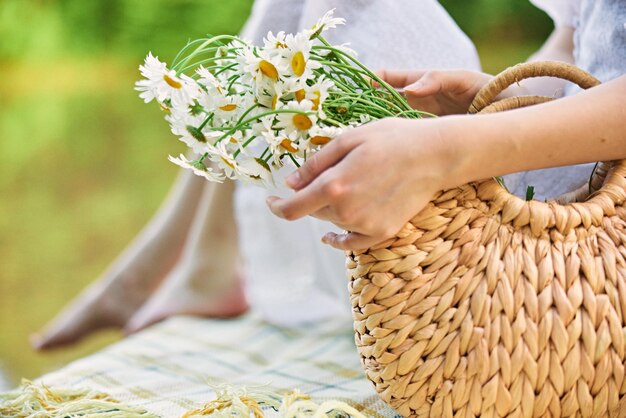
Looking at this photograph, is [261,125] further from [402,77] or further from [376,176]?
[402,77]

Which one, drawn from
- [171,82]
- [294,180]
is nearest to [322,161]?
[294,180]

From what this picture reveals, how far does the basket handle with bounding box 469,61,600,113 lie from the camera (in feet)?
2.04

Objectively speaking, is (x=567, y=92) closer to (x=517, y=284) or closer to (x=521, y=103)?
(x=521, y=103)

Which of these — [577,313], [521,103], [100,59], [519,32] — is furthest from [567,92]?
[100,59]

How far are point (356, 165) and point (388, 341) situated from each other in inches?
5.5

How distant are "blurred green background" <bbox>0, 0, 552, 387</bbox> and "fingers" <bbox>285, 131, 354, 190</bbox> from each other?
1.06m

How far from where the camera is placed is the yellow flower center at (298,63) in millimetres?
534

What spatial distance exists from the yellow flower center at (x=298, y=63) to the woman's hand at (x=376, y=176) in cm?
6

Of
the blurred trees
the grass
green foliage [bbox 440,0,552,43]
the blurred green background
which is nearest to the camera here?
the grass

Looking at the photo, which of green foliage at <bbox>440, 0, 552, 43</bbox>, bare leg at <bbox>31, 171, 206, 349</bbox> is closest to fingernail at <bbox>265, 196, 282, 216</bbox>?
bare leg at <bbox>31, 171, 206, 349</bbox>

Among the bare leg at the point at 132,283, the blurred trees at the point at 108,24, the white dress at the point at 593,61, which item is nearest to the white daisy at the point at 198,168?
the white dress at the point at 593,61

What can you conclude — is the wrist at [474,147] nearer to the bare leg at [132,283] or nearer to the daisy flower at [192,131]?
the daisy flower at [192,131]

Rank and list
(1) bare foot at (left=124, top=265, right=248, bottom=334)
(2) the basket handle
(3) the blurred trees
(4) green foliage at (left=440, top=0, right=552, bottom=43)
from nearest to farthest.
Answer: (2) the basket handle < (1) bare foot at (left=124, top=265, right=248, bottom=334) < (4) green foliage at (left=440, top=0, right=552, bottom=43) < (3) the blurred trees

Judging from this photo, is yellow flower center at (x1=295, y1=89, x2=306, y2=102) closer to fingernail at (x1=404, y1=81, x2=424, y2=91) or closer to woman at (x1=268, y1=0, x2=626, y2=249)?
woman at (x1=268, y1=0, x2=626, y2=249)
